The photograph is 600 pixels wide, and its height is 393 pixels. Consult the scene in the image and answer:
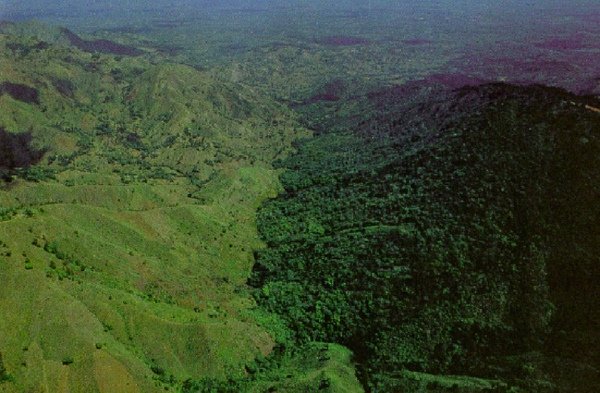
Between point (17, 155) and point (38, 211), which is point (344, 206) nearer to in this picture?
point (38, 211)

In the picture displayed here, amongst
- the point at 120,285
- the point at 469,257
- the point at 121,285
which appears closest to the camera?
the point at 120,285

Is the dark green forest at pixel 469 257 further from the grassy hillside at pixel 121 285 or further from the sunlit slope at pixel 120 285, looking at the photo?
the grassy hillside at pixel 121 285

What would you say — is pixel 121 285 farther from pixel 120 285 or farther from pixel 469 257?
pixel 469 257

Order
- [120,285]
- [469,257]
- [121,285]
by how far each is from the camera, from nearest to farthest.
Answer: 1. [120,285]
2. [121,285]
3. [469,257]

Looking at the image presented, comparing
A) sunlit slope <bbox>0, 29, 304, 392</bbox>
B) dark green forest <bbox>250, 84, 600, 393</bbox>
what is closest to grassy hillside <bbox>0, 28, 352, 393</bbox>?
sunlit slope <bbox>0, 29, 304, 392</bbox>

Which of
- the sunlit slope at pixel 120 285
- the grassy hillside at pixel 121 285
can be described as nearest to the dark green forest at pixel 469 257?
the sunlit slope at pixel 120 285

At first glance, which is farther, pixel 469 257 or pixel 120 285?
pixel 469 257

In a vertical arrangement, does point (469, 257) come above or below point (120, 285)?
above

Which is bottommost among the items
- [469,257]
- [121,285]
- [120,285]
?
[121,285]

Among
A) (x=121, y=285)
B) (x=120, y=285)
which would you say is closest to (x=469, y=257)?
(x=121, y=285)

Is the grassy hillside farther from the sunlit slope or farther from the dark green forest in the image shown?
the dark green forest
